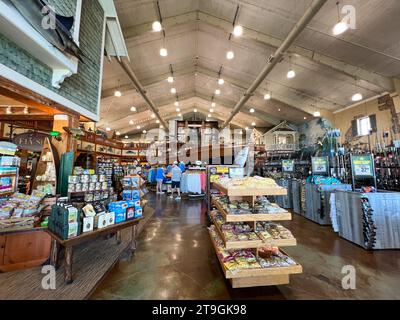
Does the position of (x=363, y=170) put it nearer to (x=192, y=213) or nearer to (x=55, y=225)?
(x=192, y=213)

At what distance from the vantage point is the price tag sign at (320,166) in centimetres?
535

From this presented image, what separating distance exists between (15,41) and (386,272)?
597 cm

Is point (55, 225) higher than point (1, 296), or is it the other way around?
point (55, 225)

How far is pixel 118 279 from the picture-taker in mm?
2332

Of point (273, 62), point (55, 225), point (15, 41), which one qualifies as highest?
point (273, 62)

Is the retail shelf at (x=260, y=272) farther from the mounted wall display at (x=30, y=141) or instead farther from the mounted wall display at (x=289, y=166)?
the mounted wall display at (x=289, y=166)

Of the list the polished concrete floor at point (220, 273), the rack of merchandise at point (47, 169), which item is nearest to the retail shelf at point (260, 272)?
the polished concrete floor at point (220, 273)

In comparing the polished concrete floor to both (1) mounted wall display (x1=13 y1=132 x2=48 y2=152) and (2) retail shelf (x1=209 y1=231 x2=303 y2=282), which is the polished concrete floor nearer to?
(2) retail shelf (x1=209 y1=231 x2=303 y2=282)

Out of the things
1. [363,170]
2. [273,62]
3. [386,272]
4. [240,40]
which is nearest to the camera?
[386,272]

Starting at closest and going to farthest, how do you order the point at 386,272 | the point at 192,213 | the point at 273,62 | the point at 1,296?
1. the point at 1,296
2. the point at 386,272
3. the point at 192,213
4. the point at 273,62

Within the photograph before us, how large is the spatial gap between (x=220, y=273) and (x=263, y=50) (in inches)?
327

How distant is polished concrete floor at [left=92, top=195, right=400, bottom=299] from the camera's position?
207 cm

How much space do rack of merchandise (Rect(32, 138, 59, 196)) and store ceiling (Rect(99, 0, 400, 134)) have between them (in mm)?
4686
